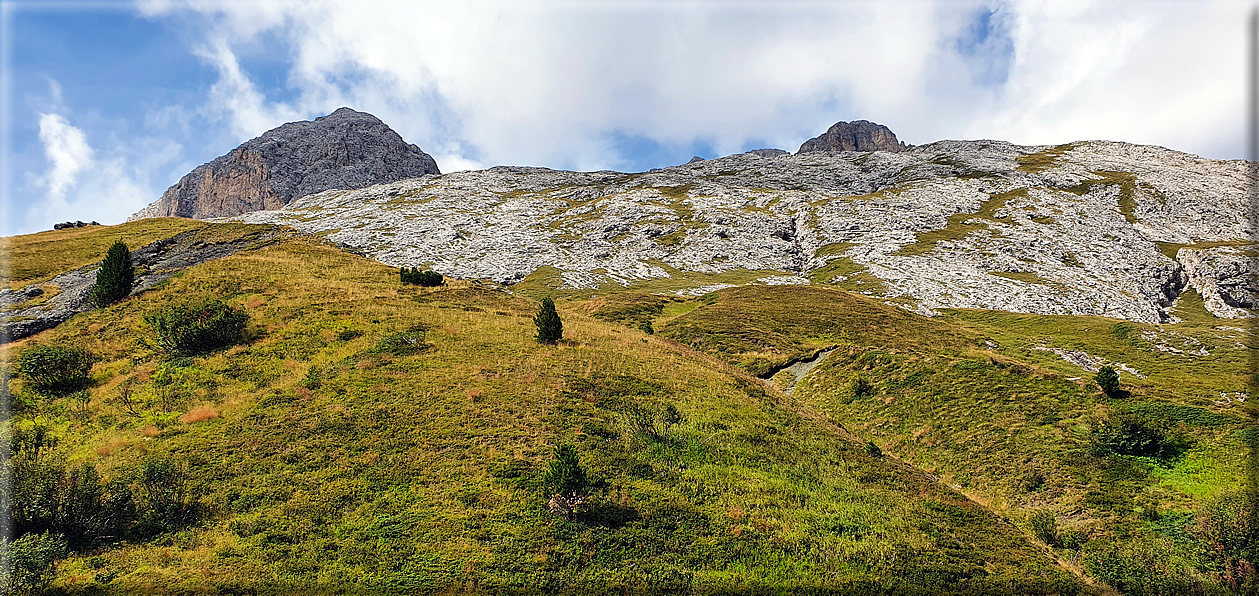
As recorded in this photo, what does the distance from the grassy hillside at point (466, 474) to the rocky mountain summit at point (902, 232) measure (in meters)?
69.4

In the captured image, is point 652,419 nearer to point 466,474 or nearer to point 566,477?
point 566,477

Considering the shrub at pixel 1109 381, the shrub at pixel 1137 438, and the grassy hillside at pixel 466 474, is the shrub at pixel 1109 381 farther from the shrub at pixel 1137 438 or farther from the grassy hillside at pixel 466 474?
the grassy hillside at pixel 466 474

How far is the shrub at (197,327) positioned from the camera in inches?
1083

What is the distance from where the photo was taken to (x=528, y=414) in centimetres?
2348

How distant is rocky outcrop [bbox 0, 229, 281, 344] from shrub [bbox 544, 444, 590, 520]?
1204 inches

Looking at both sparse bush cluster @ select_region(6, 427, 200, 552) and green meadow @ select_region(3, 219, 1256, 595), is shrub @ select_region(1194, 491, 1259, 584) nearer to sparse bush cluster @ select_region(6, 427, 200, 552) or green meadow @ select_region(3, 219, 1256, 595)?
green meadow @ select_region(3, 219, 1256, 595)

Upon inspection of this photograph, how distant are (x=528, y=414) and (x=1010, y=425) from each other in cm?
2536

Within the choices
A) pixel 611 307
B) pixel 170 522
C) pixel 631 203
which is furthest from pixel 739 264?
pixel 170 522

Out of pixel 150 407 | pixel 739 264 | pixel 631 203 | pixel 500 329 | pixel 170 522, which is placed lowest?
pixel 170 522

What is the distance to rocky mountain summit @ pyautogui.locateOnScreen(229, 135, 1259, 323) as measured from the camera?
311ft

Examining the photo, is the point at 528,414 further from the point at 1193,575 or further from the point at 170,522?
the point at 1193,575

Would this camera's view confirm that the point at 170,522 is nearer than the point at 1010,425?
Yes

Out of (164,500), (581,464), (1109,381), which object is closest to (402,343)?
(164,500)

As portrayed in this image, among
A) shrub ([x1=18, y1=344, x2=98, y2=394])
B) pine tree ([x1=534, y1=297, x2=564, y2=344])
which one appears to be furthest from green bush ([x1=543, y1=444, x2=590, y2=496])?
shrub ([x1=18, y1=344, x2=98, y2=394])
